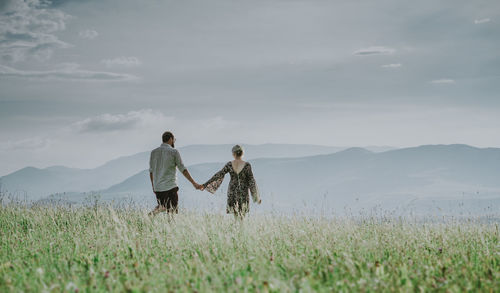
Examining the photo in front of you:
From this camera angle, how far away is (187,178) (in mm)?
9758

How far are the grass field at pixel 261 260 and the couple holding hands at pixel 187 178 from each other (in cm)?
47

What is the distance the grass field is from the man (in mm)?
730

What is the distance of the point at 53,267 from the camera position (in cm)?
550

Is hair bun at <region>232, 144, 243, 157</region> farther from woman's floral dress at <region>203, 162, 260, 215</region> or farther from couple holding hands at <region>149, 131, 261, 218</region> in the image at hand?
woman's floral dress at <region>203, 162, 260, 215</region>

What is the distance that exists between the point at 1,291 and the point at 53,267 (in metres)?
1.01

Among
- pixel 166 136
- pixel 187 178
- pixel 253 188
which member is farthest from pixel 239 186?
pixel 166 136

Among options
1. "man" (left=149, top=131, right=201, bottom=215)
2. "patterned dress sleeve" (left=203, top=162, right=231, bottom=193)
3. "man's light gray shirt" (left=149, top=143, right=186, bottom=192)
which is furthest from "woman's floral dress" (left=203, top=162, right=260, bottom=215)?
"man's light gray shirt" (left=149, top=143, right=186, bottom=192)

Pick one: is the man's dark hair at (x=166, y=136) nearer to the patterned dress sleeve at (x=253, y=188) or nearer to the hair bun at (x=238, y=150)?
the hair bun at (x=238, y=150)

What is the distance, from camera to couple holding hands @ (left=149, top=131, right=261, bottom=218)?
9211 millimetres

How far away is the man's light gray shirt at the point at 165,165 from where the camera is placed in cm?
959

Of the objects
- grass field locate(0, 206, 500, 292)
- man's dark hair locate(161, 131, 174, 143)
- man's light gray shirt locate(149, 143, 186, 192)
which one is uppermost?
man's dark hair locate(161, 131, 174, 143)

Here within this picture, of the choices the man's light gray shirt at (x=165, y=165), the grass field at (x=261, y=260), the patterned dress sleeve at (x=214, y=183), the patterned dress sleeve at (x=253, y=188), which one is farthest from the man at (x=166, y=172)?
the patterned dress sleeve at (x=253, y=188)

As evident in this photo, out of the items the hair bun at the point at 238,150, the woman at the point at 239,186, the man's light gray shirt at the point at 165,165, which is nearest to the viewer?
the hair bun at the point at 238,150

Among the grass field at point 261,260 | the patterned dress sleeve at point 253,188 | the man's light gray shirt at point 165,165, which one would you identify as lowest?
the grass field at point 261,260
